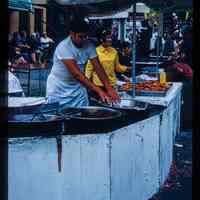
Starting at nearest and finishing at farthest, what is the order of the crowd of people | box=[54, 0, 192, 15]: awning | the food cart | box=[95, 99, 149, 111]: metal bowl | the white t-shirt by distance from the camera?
the food cart
box=[95, 99, 149, 111]: metal bowl
the white t-shirt
box=[54, 0, 192, 15]: awning
the crowd of people

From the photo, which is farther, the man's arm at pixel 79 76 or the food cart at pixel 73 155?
the man's arm at pixel 79 76

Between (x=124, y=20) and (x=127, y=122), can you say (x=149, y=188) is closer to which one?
(x=127, y=122)

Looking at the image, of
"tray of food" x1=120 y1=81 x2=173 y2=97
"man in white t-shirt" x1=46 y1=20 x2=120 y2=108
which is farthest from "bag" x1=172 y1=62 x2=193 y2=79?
"man in white t-shirt" x1=46 y1=20 x2=120 y2=108

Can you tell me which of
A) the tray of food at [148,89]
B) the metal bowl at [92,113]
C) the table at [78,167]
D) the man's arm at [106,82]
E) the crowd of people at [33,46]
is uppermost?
the crowd of people at [33,46]

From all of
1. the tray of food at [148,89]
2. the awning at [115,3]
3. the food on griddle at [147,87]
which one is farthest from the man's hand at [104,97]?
the food on griddle at [147,87]

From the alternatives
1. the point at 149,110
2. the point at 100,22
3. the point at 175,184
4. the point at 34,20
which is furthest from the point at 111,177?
the point at 34,20

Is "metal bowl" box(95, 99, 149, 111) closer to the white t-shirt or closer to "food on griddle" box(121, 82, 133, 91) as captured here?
the white t-shirt

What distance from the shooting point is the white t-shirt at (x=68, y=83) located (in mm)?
4793

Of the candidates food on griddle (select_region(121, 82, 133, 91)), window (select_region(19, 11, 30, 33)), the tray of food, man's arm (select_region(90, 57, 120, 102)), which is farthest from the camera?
window (select_region(19, 11, 30, 33))

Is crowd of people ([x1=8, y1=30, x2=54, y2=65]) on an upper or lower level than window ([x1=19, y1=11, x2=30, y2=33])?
lower

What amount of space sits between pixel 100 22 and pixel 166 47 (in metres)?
3.54

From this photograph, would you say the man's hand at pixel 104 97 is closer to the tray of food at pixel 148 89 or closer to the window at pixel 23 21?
the tray of food at pixel 148 89

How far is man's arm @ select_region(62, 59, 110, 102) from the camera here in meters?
4.44

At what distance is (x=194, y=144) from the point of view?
367cm
